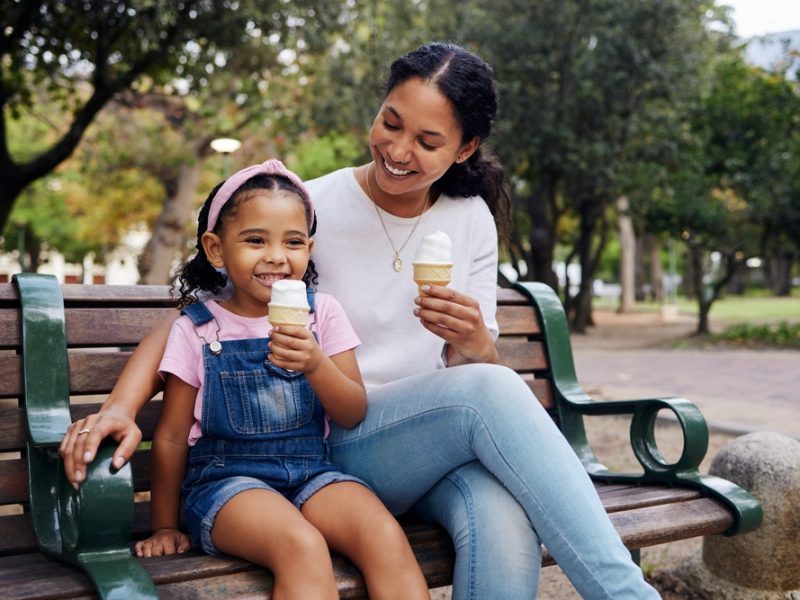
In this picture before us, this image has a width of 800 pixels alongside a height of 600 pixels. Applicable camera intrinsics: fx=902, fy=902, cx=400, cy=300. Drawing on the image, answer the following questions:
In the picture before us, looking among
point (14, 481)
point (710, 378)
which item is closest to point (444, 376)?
point (14, 481)

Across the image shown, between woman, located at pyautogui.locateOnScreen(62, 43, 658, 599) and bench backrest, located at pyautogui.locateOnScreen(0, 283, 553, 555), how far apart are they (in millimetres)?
326

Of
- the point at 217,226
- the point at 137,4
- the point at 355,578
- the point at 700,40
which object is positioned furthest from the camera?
the point at 700,40

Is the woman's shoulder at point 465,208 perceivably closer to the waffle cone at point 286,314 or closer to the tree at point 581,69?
the waffle cone at point 286,314

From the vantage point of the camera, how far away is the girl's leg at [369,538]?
2.00m

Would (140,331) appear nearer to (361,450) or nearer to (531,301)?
(361,450)

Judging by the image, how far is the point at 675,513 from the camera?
8.58ft

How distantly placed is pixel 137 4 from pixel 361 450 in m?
6.74

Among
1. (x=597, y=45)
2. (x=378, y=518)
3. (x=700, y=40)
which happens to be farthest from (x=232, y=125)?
(x=378, y=518)

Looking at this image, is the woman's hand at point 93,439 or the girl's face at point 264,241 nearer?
the woman's hand at point 93,439

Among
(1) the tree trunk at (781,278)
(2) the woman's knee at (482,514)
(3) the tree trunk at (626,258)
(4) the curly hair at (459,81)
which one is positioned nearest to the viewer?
(2) the woman's knee at (482,514)

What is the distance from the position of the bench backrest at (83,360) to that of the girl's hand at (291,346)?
2.42 feet

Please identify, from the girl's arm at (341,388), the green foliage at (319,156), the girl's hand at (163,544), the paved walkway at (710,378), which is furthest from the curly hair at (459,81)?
the green foliage at (319,156)

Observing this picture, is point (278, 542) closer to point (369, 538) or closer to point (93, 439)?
point (369, 538)

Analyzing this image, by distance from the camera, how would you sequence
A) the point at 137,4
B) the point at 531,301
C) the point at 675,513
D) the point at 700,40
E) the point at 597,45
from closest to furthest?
the point at 675,513, the point at 531,301, the point at 137,4, the point at 597,45, the point at 700,40
